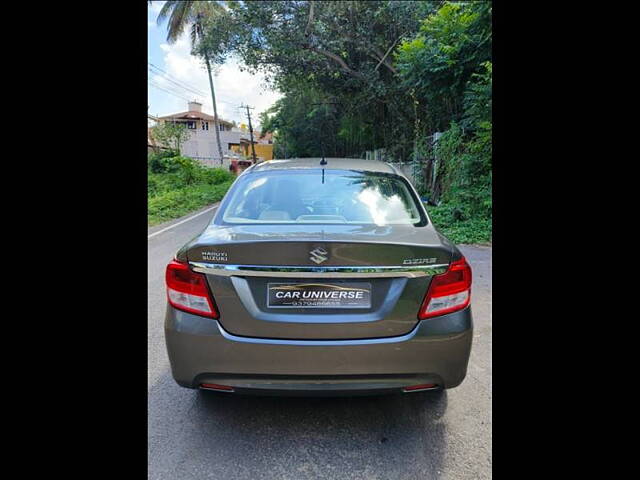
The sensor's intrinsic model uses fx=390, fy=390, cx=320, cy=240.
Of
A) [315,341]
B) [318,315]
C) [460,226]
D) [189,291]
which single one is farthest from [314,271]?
[460,226]

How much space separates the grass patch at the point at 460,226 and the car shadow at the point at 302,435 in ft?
15.6

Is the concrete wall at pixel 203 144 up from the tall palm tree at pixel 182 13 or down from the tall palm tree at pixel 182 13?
down

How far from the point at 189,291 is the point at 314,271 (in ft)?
2.08

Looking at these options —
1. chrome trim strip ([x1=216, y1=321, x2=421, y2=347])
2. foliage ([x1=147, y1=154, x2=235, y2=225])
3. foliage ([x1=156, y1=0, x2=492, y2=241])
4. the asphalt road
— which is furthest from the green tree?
chrome trim strip ([x1=216, y1=321, x2=421, y2=347])

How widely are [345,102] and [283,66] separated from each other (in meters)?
4.17

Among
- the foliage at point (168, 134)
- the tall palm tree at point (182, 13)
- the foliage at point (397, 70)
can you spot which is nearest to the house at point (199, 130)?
the foliage at point (168, 134)

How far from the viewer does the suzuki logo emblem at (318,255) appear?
6.12ft

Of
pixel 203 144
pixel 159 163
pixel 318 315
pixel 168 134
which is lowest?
pixel 318 315

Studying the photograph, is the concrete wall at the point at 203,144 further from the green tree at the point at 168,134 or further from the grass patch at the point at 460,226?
the grass patch at the point at 460,226

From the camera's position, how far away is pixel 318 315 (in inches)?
73.6

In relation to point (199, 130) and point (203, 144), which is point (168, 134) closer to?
point (203, 144)

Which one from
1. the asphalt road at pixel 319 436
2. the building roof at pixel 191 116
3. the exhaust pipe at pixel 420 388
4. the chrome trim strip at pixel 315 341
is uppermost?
the building roof at pixel 191 116

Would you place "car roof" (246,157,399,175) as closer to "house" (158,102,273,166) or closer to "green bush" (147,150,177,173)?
"green bush" (147,150,177,173)

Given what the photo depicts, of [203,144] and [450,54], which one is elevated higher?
[203,144]
